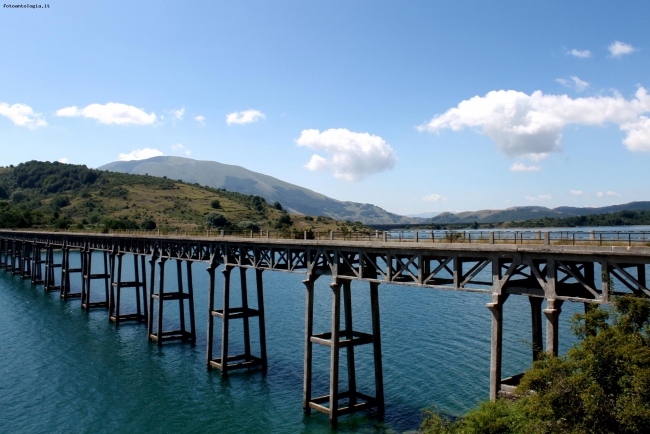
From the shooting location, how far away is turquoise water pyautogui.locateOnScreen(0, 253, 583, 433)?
29.6 meters

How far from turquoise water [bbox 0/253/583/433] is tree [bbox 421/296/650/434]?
13973 millimetres

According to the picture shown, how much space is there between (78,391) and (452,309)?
132 feet

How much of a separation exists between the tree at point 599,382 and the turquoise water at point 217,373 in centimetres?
1397

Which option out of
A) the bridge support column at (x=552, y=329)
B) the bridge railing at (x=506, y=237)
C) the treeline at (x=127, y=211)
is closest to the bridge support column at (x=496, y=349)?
the bridge support column at (x=552, y=329)

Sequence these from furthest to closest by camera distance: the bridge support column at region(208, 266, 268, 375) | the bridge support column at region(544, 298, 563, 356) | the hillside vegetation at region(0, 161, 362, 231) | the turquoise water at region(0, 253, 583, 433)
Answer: the hillside vegetation at region(0, 161, 362, 231)
the bridge support column at region(208, 266, 268, 375)
the turquoise water at region(0, 253, 583, 433)
the bridge support column at region(544, 298, 563, 356)

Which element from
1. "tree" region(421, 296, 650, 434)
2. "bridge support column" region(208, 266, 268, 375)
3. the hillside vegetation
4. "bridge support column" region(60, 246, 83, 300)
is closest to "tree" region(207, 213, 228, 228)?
the hillside vegetation

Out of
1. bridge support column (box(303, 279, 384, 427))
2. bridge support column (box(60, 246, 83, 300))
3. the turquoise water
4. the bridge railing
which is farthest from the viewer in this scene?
bridge support column (box(60, 246, 83, 300))

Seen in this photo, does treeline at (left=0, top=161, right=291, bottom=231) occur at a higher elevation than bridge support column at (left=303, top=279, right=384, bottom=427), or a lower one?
higher

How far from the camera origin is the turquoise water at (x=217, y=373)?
29.6 meters

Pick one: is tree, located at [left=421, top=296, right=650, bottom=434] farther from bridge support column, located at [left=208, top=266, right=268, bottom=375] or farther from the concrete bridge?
bridge support column, located at [left=208, top=266, right=268, bottom=375]

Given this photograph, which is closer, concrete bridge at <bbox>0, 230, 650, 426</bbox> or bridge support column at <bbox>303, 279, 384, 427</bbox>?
concrete bridge at <bbox>0, 230, 650, 426</bbox>

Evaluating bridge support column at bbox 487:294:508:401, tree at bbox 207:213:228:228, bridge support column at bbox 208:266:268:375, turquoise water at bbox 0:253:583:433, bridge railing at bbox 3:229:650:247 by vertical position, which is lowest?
turquoise water at bbox 0:253:583:433

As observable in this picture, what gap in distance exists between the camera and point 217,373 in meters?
37.5

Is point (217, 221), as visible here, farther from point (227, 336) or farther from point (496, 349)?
point (496, 349)
